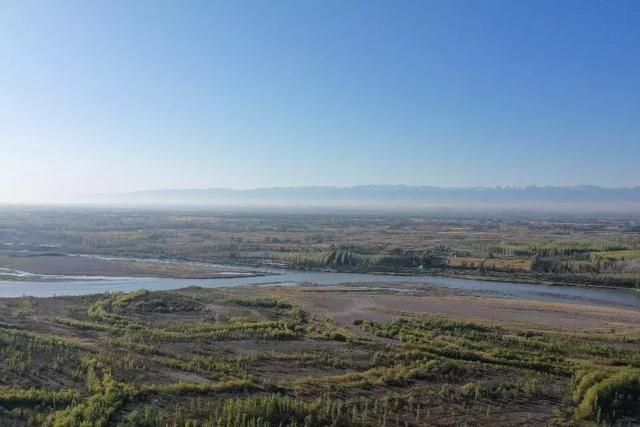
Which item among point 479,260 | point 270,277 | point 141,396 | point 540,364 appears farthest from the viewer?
point 479,260

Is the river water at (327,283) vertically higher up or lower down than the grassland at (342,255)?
lower down

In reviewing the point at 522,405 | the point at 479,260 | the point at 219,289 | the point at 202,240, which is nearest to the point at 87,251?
the point at 202,240

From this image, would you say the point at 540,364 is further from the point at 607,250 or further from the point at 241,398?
the point at 607,250

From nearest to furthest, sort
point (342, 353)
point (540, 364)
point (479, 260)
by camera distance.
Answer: point (540, 364), point (342, 353), point (479, 260)

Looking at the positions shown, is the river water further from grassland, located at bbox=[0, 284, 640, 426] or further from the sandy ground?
grassland, located at bbox=[0, 284, 640, 426]

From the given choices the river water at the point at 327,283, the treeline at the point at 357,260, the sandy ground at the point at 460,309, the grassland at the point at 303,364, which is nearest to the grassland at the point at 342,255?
the treeline at the point at 357,260

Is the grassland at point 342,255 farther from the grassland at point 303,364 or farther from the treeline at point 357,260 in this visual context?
the grassland at point 303,364

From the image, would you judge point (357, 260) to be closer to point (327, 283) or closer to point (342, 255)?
point (342, 255)
